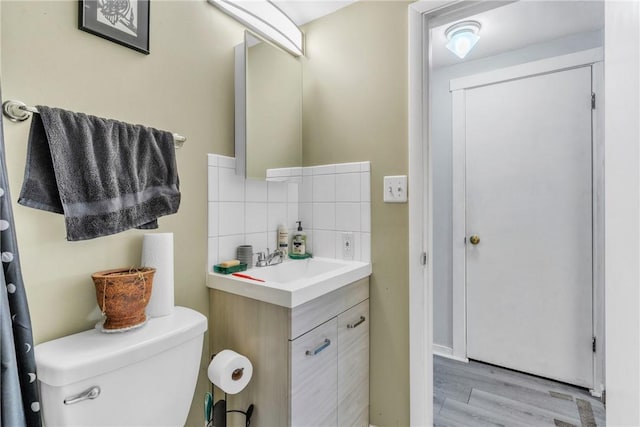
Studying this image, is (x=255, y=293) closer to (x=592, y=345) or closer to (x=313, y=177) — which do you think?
(x=313, y=177)

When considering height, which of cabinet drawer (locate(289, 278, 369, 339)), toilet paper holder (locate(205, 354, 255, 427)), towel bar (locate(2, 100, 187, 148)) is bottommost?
toilet paper holder (locate(205, 354, 255, 427))

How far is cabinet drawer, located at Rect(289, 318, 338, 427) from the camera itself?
1.04m

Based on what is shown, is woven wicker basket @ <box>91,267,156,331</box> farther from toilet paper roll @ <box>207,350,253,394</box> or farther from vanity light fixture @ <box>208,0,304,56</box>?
vanity light fixture @ <box>208,0,304,56</box>

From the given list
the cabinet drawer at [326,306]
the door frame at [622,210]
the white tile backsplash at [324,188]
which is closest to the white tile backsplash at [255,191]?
the white tile backsplash at [324,188]

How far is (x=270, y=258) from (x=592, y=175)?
195 centimetres

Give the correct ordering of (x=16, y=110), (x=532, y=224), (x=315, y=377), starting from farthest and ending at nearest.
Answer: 1. (x=532, y=224)
2. (x=315, y=377)
3. (x=16, y=110)

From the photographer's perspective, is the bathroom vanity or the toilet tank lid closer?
the toilet tank lid

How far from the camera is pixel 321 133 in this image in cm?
167

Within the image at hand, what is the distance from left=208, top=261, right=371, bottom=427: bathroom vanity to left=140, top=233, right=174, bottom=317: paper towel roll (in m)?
0.23

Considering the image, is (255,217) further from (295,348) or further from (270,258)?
(295,348)

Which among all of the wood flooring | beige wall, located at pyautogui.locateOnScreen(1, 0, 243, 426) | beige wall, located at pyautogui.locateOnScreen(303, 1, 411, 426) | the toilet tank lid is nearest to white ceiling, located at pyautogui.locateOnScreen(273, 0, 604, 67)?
beige wall, located at pyautogui.locateOnScreen(303, 1, 411, 426)

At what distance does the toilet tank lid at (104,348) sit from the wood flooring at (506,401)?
1411 millimetres

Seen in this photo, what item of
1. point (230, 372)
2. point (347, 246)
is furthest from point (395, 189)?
point (230, 372)

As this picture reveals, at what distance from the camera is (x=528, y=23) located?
175 cm
